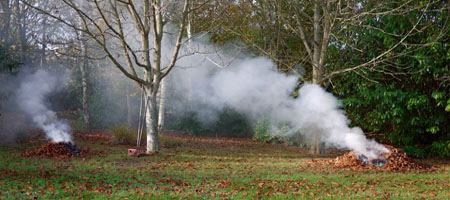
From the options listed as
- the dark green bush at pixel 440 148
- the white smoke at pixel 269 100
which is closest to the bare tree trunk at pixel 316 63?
the white smoke at pixel 269 100

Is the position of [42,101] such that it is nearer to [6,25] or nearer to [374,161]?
[6,25]

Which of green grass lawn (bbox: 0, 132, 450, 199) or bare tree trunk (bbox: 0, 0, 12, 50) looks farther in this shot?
bare tree trunk (bbox: 0, 0, 12, 50)

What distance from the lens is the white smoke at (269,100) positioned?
11.6 meters

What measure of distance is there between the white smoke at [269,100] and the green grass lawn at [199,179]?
6.38 feet

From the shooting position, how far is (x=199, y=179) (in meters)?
7.42

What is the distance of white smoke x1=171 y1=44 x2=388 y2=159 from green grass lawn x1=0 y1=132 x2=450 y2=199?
194 cm

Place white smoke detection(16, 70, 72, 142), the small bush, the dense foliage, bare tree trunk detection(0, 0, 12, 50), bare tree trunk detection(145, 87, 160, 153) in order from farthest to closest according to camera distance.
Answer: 1. bare tree trunk detection(0, 0, 12, 50)
2. the small bush
3. white smoke detection(16, 70, 72, 142)
4. bare tree trunk detection(145, 87, 160, 153)
5. the dense foliage

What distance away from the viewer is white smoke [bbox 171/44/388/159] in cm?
1158

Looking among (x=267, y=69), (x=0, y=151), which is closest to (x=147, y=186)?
(x=0, y=151)

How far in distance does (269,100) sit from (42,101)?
1305 centimetres

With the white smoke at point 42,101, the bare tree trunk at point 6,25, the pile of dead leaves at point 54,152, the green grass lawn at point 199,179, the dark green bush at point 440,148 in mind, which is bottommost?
the green grass lawn at point 199,179

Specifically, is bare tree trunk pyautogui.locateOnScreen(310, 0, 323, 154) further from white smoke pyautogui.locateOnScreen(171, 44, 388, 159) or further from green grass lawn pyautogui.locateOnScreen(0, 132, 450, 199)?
green grass lawn pyautogui.locateOnScreen(0, 132, 450, 199)

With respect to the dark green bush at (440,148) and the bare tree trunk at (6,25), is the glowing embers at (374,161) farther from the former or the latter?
the bare tree trunk at (6,25)

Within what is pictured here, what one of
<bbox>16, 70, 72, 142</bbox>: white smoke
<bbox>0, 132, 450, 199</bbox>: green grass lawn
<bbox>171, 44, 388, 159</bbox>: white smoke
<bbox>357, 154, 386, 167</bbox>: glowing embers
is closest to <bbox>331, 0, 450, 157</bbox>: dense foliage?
<bbox>171, 44, 388, 159</bbox>: white smoke
